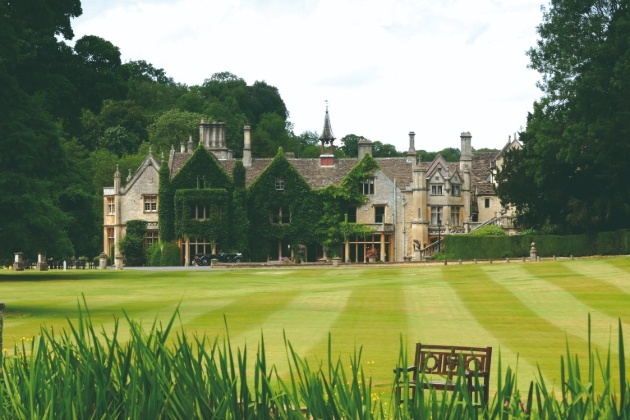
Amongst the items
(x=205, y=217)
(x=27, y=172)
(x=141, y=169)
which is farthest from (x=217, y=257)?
(x=27, y=172)

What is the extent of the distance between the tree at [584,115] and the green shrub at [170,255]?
24.4 meters

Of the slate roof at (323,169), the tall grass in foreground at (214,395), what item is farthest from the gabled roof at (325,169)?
the tall grass in foreground at (214,395)

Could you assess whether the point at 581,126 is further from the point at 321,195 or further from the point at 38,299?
the point at 38,299

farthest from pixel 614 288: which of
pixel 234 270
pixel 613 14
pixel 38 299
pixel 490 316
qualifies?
pixel 234 270

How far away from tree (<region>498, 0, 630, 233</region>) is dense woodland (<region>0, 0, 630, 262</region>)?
2.5 inches

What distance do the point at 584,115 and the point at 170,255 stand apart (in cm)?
3001

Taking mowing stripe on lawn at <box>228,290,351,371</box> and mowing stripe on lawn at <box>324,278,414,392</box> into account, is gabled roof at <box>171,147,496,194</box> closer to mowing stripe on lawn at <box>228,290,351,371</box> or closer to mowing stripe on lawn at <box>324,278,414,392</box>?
mowing stripe on lawn at <box>324,278,414,392</box>

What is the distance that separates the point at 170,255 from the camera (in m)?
73.1

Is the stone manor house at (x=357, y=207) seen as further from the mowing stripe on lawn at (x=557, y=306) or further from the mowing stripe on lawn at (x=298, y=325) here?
the mowing stripe on lawn at (x=298, y=325)

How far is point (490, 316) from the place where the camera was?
26.7 metres

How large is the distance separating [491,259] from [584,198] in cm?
603

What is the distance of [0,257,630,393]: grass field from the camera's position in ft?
63.4

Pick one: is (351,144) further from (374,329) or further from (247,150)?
(374,329)

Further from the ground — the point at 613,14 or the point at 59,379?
the point at 613,14
